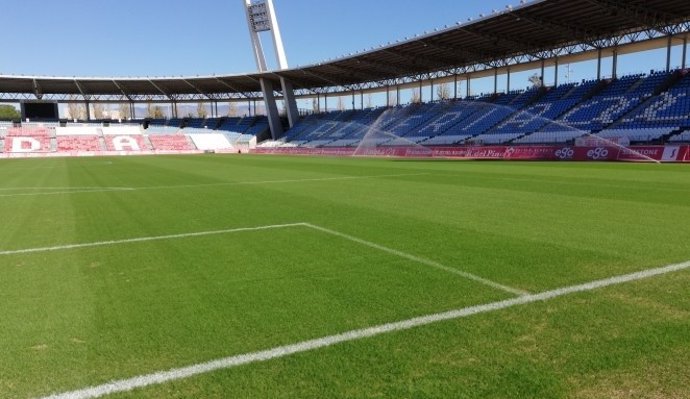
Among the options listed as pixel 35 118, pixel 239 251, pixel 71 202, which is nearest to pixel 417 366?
pixel 239 251

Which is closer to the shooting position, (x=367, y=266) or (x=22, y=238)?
(x=367, y=266)

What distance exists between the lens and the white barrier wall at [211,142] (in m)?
78.6

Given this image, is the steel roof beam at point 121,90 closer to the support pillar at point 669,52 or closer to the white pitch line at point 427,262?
the support pillar at point 669,52

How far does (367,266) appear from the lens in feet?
19.3

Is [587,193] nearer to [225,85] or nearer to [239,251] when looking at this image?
[239,251]

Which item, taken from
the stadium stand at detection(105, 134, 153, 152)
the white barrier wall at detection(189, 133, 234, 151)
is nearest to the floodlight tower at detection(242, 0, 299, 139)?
the white barrier wall at detection(189, 133, 234, 151)

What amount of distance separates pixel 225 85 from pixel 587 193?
2951 inches

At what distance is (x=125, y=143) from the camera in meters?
75.4

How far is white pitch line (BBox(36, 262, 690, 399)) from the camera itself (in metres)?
3.10

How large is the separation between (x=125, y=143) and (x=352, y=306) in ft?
261

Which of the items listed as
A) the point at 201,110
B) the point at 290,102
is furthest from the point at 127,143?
the point at 201,110

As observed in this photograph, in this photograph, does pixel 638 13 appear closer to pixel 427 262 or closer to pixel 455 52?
pixel 455 52

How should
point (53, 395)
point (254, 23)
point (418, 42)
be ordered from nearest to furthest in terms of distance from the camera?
point (53, 395)
point (418, 42)
point (254, 23)

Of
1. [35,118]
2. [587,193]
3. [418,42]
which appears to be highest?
[418,42]
